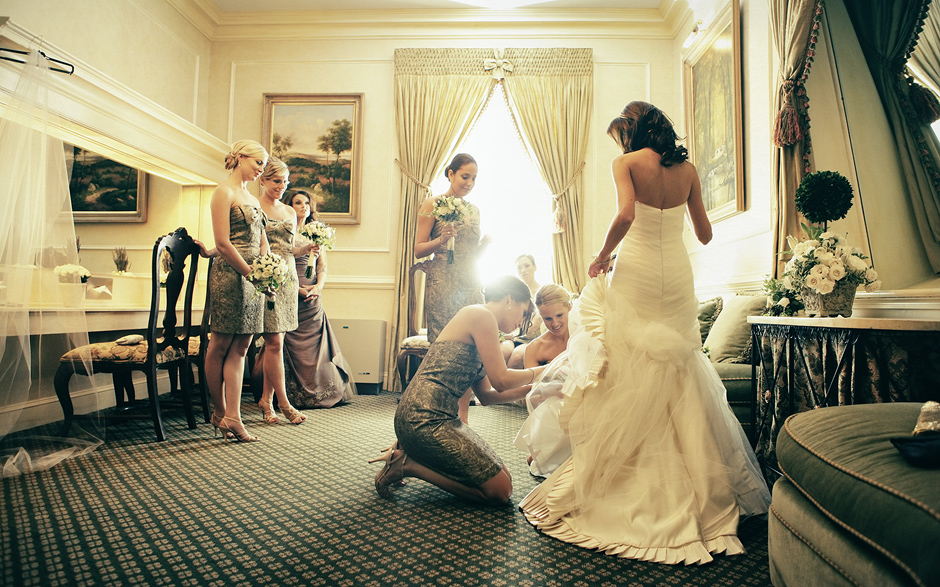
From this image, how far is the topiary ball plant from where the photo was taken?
2.49 meters

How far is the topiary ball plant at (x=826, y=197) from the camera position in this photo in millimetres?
2492

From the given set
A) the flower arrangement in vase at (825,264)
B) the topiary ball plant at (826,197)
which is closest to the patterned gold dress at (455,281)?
the flower arrangement in vase at (825,264)

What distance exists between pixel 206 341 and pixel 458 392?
234 cm

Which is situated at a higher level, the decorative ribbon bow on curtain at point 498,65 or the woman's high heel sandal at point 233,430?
the decorative ribbon bow on curtain at point 498,65

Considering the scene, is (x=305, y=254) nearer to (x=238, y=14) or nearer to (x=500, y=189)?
(x=500, y=189)

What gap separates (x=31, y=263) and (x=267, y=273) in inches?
45.5

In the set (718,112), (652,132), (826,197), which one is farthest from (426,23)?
(826,197)

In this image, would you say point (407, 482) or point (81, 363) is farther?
point (81, 363)

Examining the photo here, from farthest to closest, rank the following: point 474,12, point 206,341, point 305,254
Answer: point 474,12, point 305,254, point 206,341

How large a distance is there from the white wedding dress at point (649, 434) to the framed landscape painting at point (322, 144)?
14.4 ft

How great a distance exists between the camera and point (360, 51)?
245 inches

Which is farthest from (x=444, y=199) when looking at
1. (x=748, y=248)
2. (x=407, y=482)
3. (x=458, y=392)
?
(x=748, y=248)

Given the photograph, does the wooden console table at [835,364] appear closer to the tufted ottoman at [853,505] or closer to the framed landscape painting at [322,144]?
the tufted ottoman at [853,505]

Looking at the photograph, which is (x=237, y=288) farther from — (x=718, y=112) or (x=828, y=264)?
(x=718, y=112)
